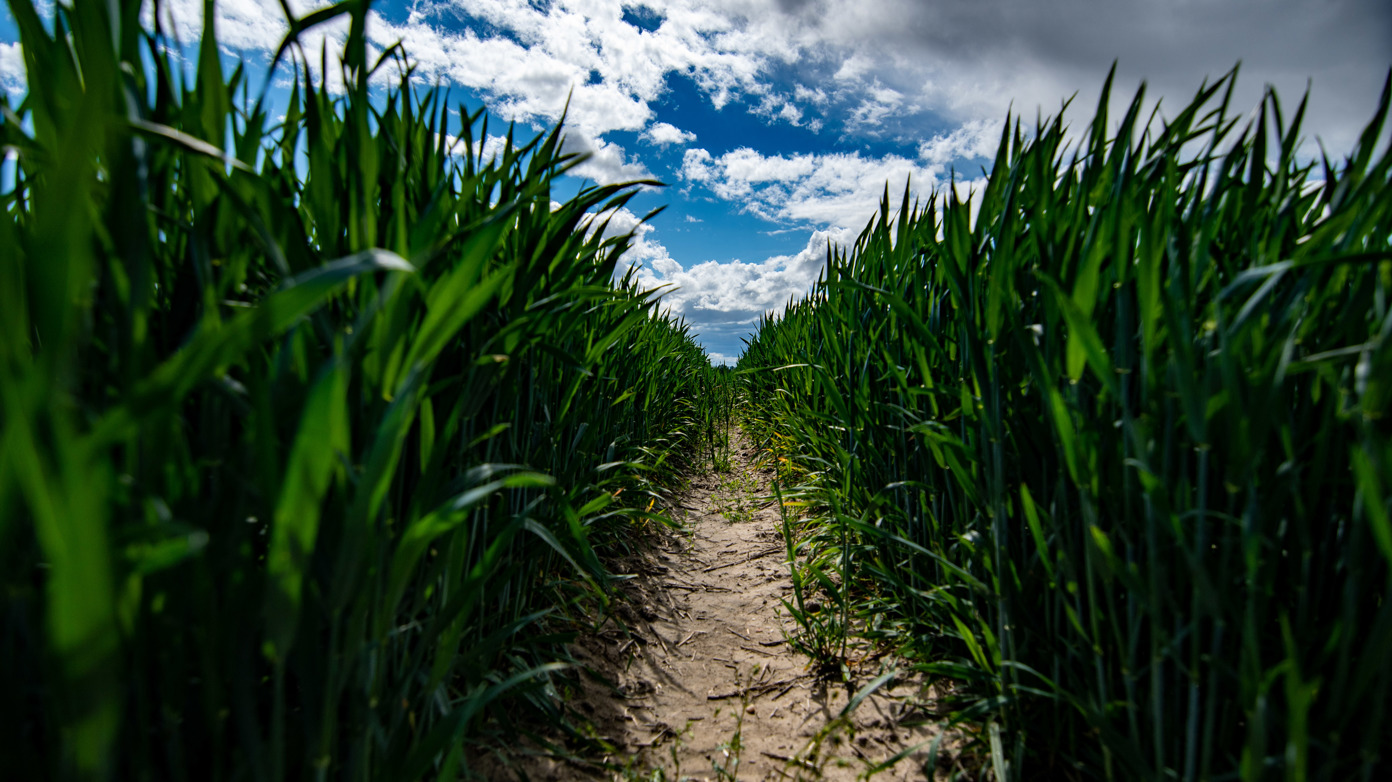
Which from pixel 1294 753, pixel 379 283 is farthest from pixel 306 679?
pixel 1294 753

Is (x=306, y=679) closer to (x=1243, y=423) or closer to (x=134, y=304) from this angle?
(x=134, y=304)

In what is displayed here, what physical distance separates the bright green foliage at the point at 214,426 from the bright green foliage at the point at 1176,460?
68 cm

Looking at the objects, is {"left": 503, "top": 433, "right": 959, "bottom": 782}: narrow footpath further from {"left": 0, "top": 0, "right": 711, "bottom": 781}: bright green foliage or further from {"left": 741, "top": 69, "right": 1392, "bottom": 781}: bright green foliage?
{"left": 0, "top": 0, "right": 711, "bottom": 781}: bright green foliage

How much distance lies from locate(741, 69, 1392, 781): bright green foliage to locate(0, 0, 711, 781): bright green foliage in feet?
2.23

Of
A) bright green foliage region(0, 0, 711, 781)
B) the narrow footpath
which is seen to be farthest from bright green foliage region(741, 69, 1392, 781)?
bright green foliage region(0, 0, 711, 781)

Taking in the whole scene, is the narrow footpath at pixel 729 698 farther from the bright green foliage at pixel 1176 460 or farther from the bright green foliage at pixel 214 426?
the bright green foliage at pixel 214 426

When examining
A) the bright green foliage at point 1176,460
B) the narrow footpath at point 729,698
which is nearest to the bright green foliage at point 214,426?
the narrow footpath at point 729,698

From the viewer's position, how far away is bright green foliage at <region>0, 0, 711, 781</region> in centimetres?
34

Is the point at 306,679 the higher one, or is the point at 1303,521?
the point at 1303,521

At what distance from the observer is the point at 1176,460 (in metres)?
0.77

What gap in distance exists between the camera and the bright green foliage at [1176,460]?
1.78 ft

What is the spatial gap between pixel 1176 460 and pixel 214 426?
1103mm

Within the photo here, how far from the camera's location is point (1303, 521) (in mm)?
569

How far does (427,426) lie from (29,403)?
0.37 meters
